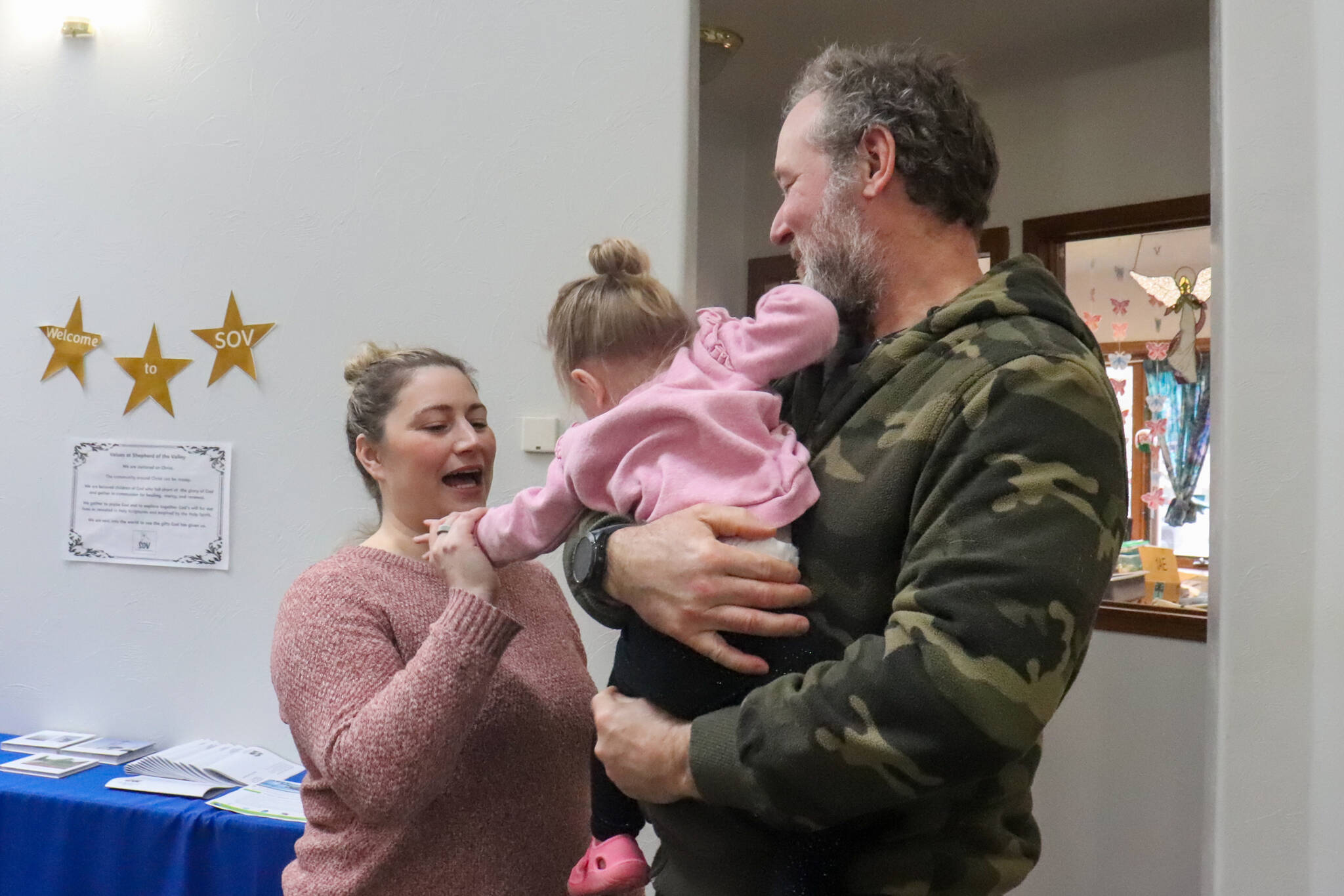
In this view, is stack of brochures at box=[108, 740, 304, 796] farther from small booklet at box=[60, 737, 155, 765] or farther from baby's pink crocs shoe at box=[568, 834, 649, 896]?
baby's pink crocs shoe at box=[568, 834, 649, 896]

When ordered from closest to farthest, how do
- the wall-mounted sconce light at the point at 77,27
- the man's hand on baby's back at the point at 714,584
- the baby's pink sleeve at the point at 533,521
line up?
the man's hand on baby's back at the point at 714,584, the baby's pink sleeve at the point at 533,521, the wall-mounted sconce light at the point at 77,27

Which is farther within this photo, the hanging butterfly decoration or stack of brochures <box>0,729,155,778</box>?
the hanging butterfly decoration

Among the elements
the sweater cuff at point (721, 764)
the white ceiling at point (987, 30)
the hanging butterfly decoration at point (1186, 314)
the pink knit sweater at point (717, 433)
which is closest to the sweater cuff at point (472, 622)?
the pink knit sweater at point (717, 433)

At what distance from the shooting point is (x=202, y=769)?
2363mm

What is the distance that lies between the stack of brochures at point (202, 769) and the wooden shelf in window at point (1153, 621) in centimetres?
259

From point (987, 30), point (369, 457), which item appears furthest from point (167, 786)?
point (987, 30)

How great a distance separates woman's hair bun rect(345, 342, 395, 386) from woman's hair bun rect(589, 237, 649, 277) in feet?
1.92

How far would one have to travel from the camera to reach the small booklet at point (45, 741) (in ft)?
8.63

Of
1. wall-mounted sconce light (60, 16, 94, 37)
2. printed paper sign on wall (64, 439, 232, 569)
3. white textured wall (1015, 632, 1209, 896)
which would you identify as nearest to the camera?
printed paper sign on wall (64, 439, 232, 569)

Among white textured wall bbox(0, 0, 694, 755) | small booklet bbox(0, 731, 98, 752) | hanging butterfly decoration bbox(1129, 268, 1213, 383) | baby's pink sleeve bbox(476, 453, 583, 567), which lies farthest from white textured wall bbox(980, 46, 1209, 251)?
small booklet bbox(0, 731, 98, 752)

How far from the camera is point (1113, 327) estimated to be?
3914 mm

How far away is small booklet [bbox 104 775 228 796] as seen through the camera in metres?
2.25

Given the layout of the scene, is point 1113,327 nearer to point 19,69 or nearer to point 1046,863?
point 1046,863

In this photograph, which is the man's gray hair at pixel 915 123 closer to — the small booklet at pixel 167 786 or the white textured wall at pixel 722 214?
the small booklet at pixel 167 786
